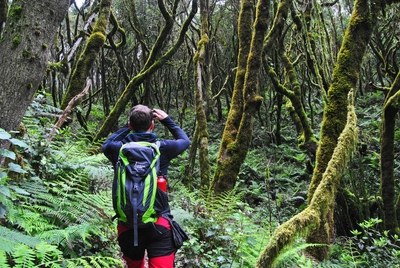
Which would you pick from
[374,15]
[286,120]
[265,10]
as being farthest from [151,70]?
[286,120]

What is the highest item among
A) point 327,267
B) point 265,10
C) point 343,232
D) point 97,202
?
point 265,10

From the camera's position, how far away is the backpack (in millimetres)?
2598

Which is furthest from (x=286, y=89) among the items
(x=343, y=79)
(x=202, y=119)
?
(x=343, y=79)

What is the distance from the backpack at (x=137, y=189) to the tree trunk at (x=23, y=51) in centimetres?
105

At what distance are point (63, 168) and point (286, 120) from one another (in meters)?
15.1

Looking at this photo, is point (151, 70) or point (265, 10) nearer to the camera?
point (265, 10)

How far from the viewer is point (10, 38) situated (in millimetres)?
2900

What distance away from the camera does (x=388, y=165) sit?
6.62m

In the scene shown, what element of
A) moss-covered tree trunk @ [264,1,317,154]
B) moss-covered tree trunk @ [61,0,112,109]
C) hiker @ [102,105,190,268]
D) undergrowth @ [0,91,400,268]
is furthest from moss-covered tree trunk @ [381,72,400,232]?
moss-covered tree trunk @ [61,0,112,109]

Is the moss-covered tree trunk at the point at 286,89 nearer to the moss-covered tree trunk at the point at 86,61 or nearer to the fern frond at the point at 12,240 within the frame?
the moss-covered tree trunk at the point at 86,61

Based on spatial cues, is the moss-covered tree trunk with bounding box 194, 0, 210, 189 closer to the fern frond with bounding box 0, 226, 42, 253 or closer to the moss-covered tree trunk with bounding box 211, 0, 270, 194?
the moss-covered tree trunk with bounding box 211, 0, 270, 194

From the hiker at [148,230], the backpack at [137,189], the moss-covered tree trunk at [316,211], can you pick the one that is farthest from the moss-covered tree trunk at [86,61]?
the moss-covered tree trunk at [316,211]

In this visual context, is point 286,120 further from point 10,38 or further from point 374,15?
point 10,38

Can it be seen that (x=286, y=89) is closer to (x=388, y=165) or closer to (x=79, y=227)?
(x=388, y=165)
